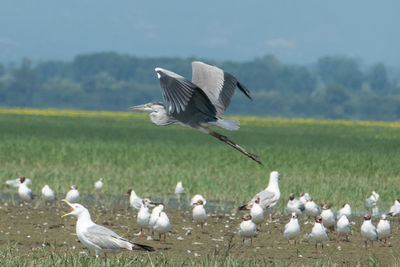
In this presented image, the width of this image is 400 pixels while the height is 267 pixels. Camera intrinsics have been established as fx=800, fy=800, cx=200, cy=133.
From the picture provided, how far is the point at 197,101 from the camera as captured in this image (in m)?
10.4

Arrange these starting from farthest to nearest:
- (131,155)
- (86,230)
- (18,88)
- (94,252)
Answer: (18,88)
(131,155)
(94,252)
(86,230)

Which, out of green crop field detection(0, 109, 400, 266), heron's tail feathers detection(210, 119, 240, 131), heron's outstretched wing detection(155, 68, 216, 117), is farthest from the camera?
green crop field detection(0, 109, 400, 266)

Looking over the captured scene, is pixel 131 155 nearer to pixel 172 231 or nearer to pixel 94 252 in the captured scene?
pixel 172 231

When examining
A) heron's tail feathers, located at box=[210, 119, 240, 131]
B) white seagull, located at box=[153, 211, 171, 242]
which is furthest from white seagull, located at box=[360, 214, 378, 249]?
heron's tail feathers, located at box=[210, 119, 240, 131]

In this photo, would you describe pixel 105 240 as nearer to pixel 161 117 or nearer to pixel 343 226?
pixel 161 117

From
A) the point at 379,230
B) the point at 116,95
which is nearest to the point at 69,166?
the point at 379,230

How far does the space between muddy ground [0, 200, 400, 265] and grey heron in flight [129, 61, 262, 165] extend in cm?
247

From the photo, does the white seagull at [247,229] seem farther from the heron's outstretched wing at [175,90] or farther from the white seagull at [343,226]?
the heron's outstretched wing at [175,90]

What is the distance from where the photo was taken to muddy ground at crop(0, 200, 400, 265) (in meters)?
13.6

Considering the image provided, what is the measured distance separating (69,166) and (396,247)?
16.1 metres

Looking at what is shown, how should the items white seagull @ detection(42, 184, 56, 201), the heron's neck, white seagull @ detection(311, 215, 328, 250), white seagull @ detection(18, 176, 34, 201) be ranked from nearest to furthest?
1. the heron's neck
2. white seagull @ detection(311, 215, 328, 250)
3. white seagull @ detection(42, 184, 56, 201)
4. white seagull @ detection(18, 176, 34, 201)

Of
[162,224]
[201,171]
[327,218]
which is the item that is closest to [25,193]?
[162,224]

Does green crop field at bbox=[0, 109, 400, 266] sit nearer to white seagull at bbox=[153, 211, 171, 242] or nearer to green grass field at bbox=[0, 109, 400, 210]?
green grass field at bbox=[0, 109, 400, 210]

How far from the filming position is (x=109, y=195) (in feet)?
71.8
